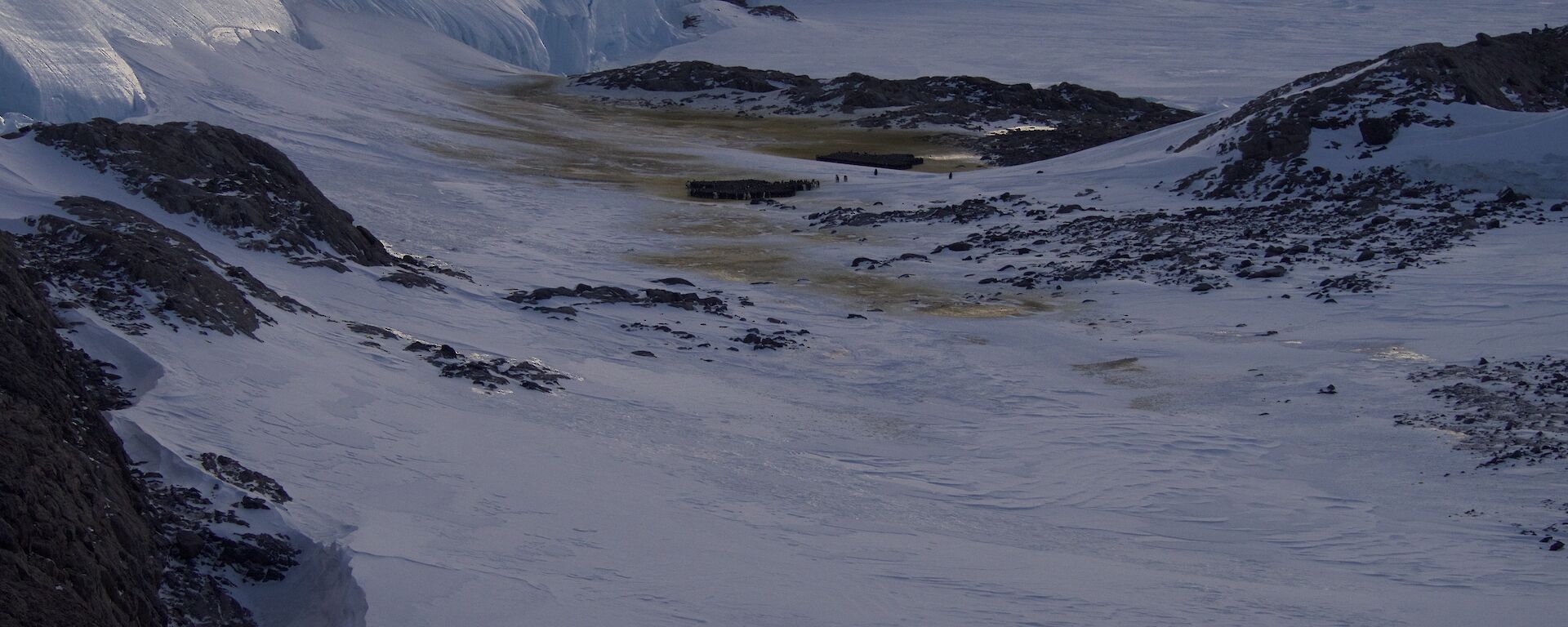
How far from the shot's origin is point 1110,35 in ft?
203

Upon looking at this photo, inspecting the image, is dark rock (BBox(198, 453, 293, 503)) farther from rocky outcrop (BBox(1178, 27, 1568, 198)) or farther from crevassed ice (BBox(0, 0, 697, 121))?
rocky outcrop (BBox(1178, 27, 1568, 198))

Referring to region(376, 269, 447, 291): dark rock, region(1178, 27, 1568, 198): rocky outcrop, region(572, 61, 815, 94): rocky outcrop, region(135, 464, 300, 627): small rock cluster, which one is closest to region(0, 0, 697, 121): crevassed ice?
region(572, 61, 815, 94): rocky outcrop

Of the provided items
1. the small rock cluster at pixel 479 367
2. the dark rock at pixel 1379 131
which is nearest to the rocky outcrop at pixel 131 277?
the small rock cluster at pixel 479 367

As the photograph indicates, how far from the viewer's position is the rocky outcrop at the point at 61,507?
5031mm

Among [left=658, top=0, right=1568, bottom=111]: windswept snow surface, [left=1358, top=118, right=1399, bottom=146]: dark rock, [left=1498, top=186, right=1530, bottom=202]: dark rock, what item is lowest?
[left=1498, top=186, right=1530, bottom=202]: dark rock

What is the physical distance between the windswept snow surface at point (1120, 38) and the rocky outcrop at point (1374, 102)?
61.1ft

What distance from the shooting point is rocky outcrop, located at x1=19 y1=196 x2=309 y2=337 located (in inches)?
360

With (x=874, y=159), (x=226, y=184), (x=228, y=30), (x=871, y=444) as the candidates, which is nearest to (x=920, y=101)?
(x=874, y=159)

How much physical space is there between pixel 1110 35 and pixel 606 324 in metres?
51.3

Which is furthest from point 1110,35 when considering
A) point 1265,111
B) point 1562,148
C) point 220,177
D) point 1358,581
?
point 1358,581

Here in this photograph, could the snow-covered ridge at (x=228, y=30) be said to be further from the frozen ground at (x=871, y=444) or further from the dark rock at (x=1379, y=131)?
the dark rock at (x=1379, y=131)

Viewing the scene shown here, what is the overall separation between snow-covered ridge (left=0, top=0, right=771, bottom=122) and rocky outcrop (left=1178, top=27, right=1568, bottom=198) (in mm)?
17086

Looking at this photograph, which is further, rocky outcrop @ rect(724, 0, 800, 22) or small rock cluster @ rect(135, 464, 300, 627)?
rocky outcrop @ rect(724, 0, 800, 22)

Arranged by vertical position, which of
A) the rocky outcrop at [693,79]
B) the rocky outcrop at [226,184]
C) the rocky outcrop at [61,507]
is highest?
the rocky outcrop at [693,79]
